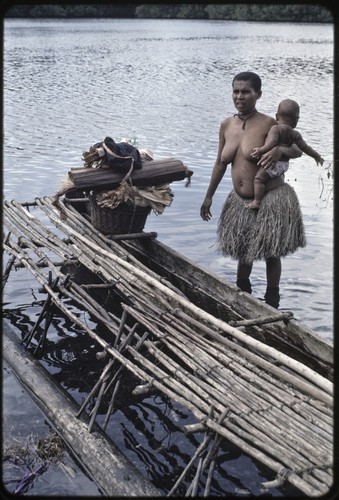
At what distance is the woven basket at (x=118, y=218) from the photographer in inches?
295

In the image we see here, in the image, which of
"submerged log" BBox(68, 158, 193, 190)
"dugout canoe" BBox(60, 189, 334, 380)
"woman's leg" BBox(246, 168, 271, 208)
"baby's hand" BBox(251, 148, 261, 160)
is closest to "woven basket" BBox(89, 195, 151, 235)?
"dugout canoe" BBox(60, 189, 334, 380)

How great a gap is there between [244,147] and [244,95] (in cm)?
52

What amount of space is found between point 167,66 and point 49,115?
1327cm

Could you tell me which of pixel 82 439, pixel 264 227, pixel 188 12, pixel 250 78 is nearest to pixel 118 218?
pixel 264 227

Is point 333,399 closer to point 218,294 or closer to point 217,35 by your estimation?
point 218,294

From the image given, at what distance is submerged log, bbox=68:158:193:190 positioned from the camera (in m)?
7.37

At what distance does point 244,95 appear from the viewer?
6.54 metres

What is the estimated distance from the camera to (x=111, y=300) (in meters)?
7.59

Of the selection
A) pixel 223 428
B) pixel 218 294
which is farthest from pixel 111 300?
pixel 223 428

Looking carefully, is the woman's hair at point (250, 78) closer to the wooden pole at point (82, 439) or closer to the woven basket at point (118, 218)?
the woven basket at point (118, 218)

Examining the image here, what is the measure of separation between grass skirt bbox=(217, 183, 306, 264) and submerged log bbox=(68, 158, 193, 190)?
80 centimetres

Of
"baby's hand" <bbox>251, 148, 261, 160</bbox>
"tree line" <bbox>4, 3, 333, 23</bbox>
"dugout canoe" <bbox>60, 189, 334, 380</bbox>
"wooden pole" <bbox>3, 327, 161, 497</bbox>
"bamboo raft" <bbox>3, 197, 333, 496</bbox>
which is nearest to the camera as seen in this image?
"bamboo raft" <bbox>3, 197, 333, 496</bbox>

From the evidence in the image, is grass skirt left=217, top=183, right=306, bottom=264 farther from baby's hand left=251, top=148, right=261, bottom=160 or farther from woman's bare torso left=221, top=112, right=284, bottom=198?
baby's hand left=251, top=148, right=261, bottom=160

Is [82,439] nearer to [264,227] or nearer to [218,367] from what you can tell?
[218,367]
